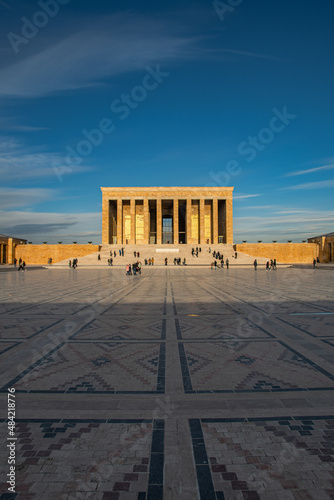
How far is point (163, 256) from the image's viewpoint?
40.6 metres

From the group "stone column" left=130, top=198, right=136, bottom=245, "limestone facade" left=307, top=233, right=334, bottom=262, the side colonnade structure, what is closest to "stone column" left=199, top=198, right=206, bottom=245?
the side colonnade structure

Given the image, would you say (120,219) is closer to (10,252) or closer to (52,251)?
(52,251)

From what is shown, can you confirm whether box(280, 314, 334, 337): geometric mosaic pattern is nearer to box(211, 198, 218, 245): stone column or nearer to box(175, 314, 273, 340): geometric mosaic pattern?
box(175, 314, 273, 340): geometric mosaic pattern

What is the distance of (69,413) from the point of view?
3055 millimetres

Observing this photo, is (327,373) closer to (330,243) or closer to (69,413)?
(69,413)

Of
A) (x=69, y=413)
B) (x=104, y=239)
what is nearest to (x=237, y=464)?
(x=69, y=413)

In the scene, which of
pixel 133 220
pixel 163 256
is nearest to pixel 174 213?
pixel 133 220

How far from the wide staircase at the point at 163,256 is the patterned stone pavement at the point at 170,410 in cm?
2925

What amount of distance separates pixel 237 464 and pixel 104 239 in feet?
164

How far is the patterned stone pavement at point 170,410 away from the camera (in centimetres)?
211

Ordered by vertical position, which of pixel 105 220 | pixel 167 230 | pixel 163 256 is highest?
pixel 105 220

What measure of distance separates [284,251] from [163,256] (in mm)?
20256

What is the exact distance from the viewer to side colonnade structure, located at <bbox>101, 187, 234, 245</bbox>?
5134 cm

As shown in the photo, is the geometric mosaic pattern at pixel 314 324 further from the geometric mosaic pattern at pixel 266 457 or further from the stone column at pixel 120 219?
the stone column at pixel 120 219
